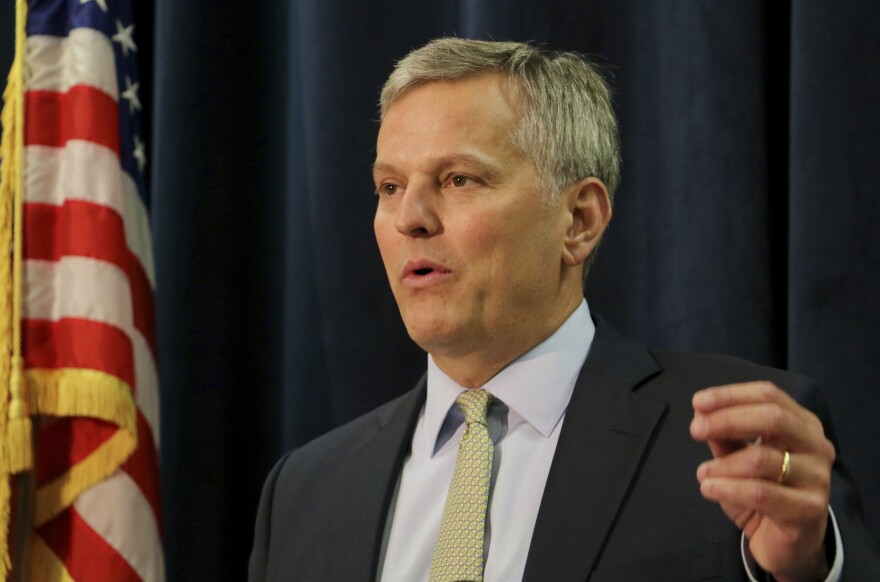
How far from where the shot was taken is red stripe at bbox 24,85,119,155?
223 centimetres

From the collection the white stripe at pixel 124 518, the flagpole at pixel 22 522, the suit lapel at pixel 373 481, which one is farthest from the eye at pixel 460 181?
the flagpole at pixel 22 522

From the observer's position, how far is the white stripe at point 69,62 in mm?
2246

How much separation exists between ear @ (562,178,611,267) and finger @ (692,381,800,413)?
0.71m

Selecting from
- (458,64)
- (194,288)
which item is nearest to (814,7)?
(458,64)

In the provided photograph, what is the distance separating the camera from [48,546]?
2.14 metres

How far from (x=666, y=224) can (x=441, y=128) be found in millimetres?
706

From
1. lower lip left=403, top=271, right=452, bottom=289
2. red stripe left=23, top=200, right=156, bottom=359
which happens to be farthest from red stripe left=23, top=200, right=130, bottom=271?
lower lip left=403, top=271, right=452, bottom=289

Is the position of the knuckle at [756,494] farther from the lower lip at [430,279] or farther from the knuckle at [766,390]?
the lower lip at [430,279]

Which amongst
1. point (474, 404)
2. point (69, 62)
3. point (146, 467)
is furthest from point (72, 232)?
point (474, 404)

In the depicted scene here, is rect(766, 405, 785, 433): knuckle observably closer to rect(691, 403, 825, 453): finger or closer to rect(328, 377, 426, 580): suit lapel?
rect(691, 403, 825, 453): finger

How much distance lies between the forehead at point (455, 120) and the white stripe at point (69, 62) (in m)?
0.71

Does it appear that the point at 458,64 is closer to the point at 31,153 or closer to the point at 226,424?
the point at 31,153

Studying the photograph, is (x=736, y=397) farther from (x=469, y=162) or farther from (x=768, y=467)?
(x=469, y=162)

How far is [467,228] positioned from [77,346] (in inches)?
33.7
